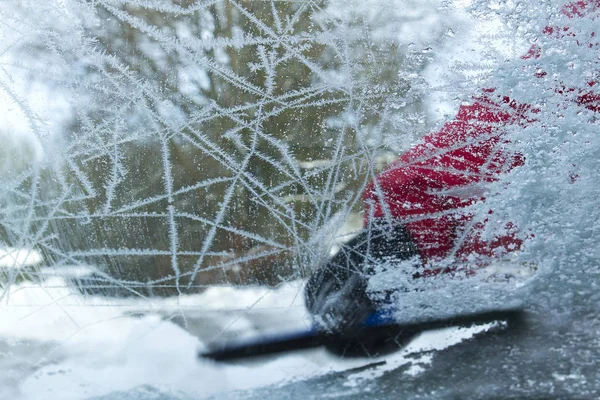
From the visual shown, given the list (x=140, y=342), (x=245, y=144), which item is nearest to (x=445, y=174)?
(x=245, y=144)

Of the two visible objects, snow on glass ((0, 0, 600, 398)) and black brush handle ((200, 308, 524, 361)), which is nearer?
snow on glass ((0, 0, 600, 398))

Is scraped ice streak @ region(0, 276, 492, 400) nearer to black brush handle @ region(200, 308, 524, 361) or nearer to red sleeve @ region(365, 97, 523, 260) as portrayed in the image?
black brush handle @ region(200, 308, 524, 361)

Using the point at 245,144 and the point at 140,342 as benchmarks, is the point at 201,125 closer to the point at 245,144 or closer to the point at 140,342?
the point at 245,144

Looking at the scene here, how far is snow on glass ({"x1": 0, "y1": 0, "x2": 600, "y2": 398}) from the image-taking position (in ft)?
2.20

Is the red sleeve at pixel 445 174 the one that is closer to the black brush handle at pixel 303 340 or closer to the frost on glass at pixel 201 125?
the frost on glass at pixel 201 125

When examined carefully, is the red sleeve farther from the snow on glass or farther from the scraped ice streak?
the scraped ice streak

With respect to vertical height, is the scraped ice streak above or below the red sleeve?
below

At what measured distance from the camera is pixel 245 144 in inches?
28.0

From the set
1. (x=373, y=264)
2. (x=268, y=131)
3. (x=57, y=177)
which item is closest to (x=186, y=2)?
(x=268, y=131)

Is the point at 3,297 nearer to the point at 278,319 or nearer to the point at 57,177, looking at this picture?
the point at 57,177

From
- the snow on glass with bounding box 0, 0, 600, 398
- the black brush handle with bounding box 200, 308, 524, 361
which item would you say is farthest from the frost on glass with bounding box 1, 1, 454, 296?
the black brush handle with bounding box 200, 308, 524, 361

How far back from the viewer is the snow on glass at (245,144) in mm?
671

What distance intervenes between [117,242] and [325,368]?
1.29ft

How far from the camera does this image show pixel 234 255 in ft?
2.49
